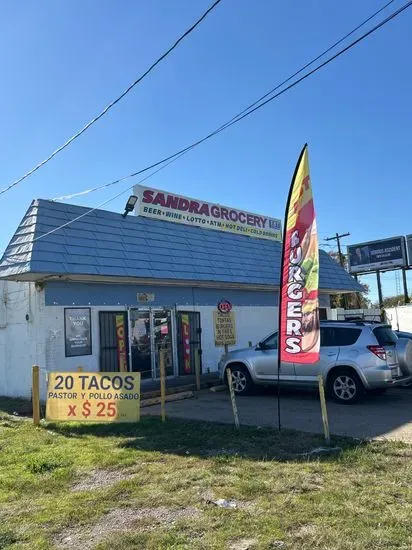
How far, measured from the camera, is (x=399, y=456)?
22.0ft

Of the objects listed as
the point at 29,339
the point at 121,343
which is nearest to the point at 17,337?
the point at 29,339

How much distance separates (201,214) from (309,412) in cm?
921

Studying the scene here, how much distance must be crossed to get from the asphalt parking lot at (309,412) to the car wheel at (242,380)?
267mm

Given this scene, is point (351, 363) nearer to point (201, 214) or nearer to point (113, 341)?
point (113, 341)

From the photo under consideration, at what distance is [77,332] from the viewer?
13.6m

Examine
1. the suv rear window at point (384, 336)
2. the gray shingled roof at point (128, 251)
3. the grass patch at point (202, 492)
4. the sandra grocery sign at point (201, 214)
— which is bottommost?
Answer: the grass patch at point (202, 492)

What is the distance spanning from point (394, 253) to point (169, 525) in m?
41.1

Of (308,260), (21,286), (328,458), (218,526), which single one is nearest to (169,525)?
(218,526)

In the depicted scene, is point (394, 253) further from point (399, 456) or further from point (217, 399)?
point (399, 456)

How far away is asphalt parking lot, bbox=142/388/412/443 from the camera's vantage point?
8.55 meters

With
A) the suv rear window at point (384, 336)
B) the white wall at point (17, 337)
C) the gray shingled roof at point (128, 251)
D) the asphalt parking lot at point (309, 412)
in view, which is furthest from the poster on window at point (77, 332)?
the suv rear window at point (384, 336)

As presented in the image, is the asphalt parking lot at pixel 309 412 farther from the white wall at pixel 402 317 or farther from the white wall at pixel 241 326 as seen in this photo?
the white wall at pixel 402 317

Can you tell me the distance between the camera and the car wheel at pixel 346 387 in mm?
11125

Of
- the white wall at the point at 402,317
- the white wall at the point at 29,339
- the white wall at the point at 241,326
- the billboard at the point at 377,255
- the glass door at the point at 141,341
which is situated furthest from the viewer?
the billboard at the point at 377,255
